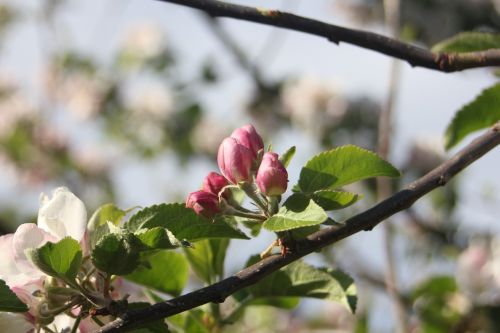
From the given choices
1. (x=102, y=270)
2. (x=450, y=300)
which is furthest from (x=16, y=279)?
(x=450, y=300)

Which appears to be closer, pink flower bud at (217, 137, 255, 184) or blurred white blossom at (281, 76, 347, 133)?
pink flower bud at (217, 137, 255, 184)

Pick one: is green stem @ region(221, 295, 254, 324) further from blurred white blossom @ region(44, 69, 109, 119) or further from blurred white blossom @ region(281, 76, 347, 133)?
blurred white blossom @ region(44, 69, 109, 119)

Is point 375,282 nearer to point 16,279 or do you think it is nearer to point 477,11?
point 16,279

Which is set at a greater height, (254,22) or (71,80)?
(71,80)

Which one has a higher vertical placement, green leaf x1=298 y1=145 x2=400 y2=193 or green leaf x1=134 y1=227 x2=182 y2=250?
green leaf x1=298 y1=145 x2=400 y2=193

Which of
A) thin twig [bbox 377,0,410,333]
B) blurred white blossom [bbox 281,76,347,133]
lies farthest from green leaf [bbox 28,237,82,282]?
blurred white blossom [bbox 281,76,347,133]
